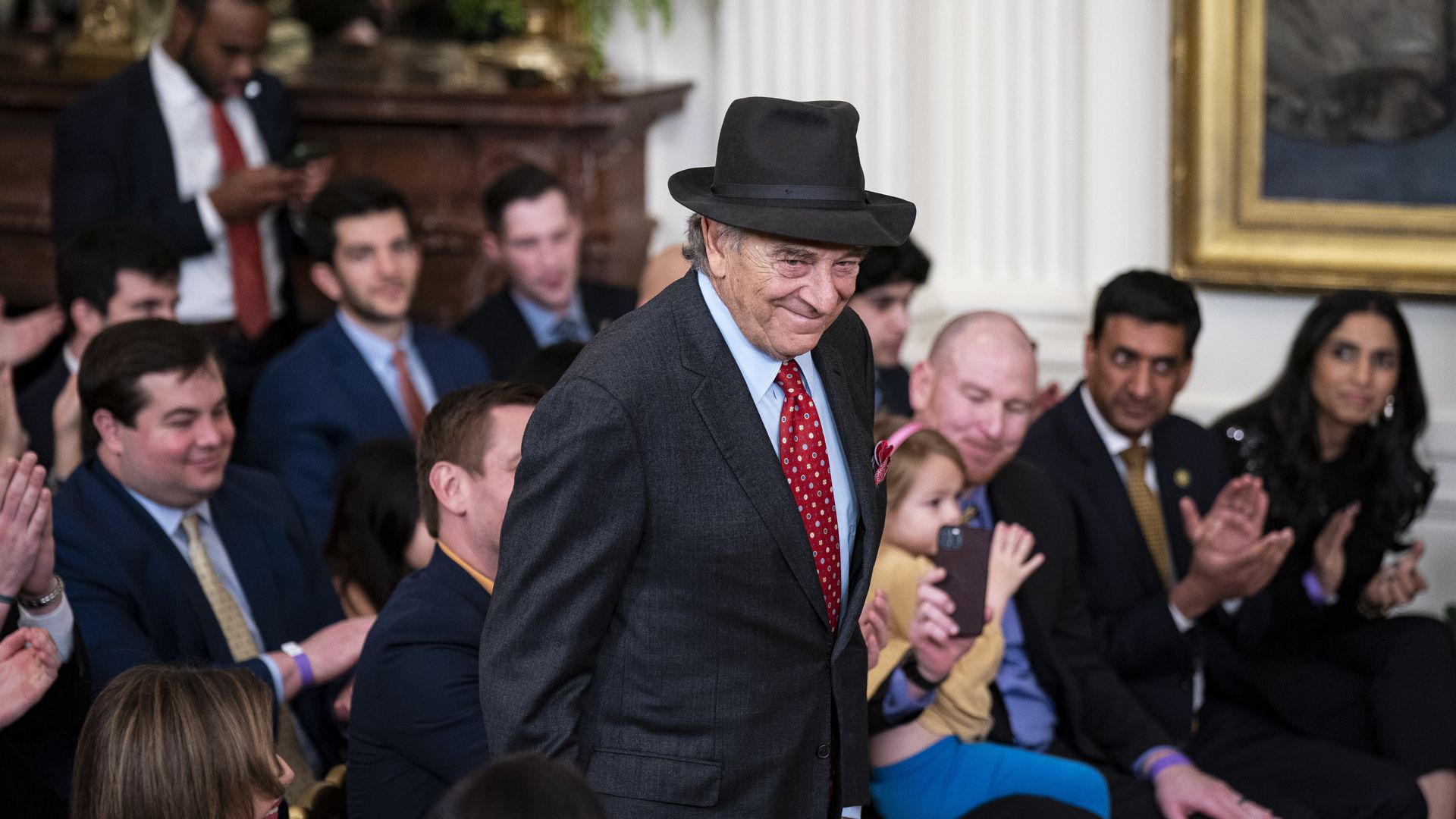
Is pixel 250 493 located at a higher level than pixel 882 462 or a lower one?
lower

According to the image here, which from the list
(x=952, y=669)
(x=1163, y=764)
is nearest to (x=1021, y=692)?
(x=1163, y=764)

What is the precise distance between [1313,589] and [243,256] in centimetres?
322

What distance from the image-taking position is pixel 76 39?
20.0ft

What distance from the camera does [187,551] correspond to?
3.30 meters

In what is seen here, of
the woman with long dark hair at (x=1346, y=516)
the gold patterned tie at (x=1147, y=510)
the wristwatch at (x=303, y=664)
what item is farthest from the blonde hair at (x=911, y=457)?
the woman with long dark hair at (x=1346, y=516)

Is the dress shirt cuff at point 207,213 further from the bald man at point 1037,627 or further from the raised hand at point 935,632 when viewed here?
the raised hand at point 935,632

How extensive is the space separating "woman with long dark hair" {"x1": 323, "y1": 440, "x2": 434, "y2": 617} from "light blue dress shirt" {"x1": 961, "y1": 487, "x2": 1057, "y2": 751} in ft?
3.86

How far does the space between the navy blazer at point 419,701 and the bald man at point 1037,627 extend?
4.15 feet

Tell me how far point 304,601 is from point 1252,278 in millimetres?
3402

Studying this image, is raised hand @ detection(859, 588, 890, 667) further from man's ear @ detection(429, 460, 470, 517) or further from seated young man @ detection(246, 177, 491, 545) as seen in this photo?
seated young man @ detection(246, 177, 491, 545)

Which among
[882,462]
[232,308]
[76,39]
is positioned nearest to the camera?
[882,462]

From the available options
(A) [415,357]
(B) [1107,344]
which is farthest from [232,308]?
(B) [1107,344]

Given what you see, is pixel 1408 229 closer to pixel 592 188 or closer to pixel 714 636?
pixel 592 188

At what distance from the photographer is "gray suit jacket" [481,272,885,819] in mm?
A: 2059
